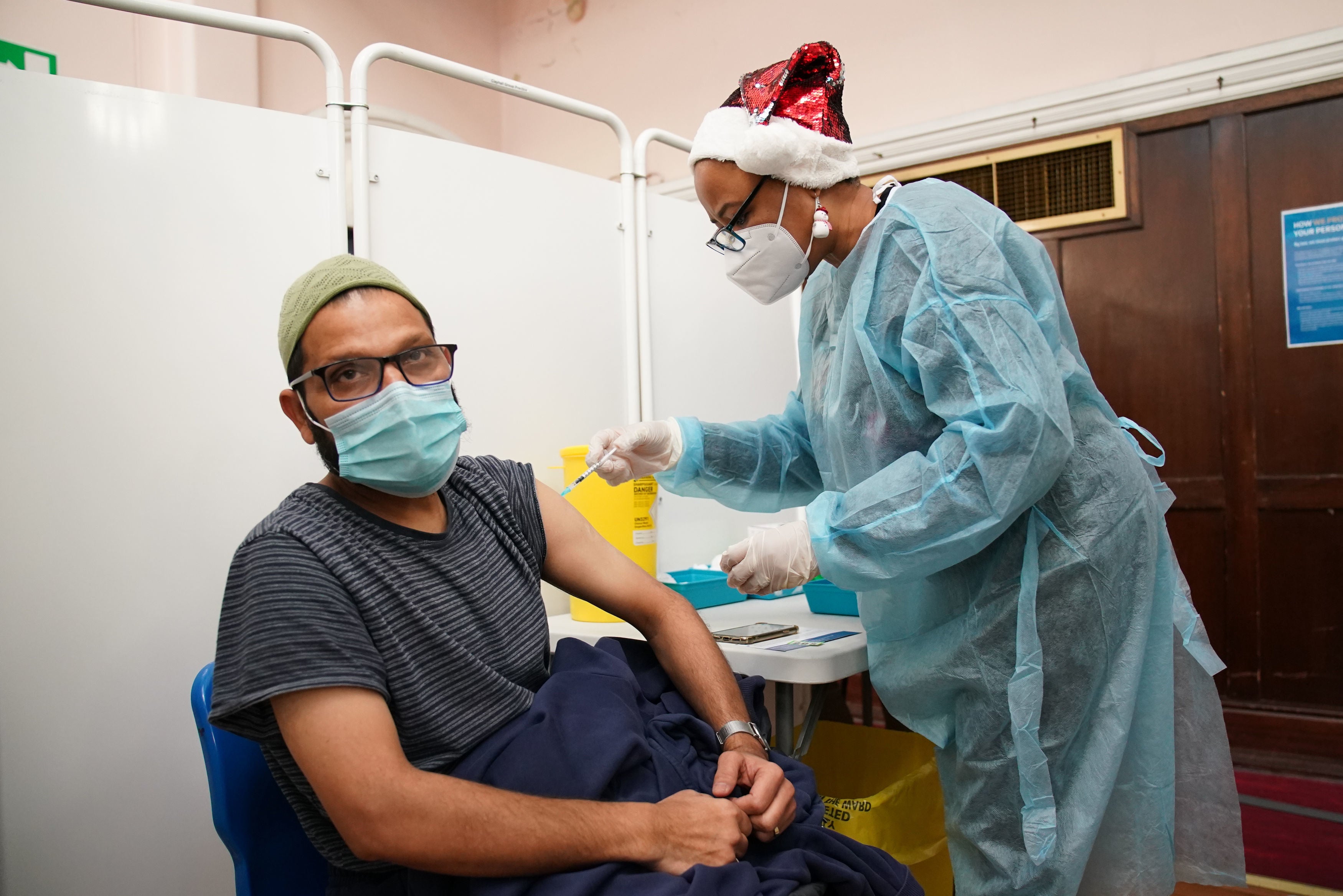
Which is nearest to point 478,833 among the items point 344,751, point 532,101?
point 344,751

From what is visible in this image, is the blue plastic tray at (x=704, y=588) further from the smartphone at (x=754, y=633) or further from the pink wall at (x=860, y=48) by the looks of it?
the pink wall at (x=860, y=48)

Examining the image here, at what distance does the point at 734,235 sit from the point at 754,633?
69 cm

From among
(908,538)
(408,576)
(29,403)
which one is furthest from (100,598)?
(908,538)

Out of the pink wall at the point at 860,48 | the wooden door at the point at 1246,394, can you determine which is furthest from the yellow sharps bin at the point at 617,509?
the pink wall at the point at 860,48

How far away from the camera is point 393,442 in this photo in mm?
1103

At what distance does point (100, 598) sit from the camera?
4.62 feet

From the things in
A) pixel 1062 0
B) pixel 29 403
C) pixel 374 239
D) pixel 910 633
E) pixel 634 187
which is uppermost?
pixel 1062 0

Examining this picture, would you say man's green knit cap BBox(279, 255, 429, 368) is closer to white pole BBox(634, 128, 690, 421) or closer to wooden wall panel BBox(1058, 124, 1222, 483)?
white pole BBox(634, 128, 690, 421)

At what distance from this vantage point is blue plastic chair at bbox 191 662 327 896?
3.62ft

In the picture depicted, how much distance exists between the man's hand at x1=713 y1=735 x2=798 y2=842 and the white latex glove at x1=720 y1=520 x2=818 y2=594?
0.29m

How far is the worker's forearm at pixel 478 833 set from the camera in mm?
896

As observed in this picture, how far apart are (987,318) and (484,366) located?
106 cm

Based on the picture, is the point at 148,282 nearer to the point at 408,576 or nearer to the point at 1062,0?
the point at 408,576

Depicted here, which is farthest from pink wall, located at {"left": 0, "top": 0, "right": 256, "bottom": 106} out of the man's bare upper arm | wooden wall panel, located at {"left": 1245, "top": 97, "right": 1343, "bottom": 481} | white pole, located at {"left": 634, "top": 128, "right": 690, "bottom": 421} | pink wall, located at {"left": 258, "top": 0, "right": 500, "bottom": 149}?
wooden wall panel, located at {"left": 1245, "top": 97, "right": 1343, "bottom": 481}
